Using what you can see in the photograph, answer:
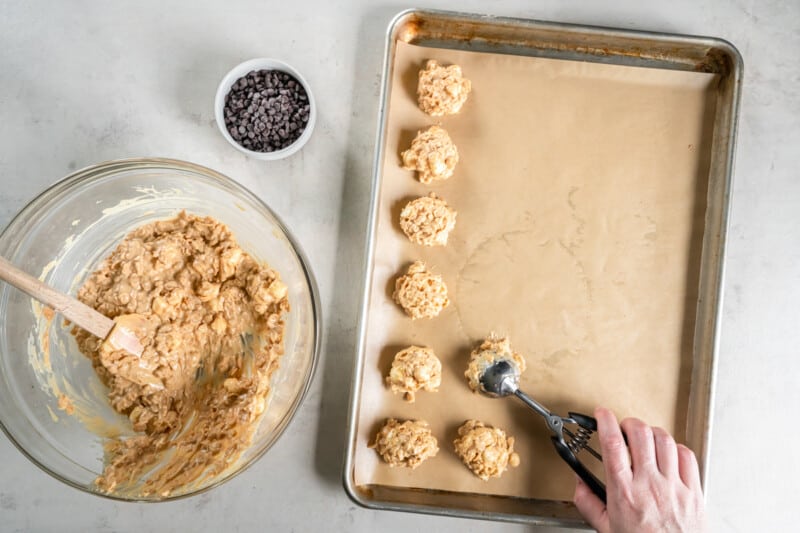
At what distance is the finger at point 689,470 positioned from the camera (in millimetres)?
2059

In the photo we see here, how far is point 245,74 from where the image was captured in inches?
87.4

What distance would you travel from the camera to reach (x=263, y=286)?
2021 millimetres

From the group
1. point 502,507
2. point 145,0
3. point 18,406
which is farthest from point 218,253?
point 502,507

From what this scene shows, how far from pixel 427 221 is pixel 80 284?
125 cm

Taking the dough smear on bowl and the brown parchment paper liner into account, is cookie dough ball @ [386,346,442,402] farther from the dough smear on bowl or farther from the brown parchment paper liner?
the dough smear on bowl

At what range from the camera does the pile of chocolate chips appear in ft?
7.14

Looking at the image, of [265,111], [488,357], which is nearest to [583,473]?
[488,357]

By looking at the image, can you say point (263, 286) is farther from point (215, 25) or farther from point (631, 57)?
point (631, 57)

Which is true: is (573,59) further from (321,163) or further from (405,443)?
(405,443)

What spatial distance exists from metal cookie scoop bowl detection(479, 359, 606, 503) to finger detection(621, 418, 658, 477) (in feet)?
0.37

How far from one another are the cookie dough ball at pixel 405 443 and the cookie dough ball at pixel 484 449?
0.11 metres

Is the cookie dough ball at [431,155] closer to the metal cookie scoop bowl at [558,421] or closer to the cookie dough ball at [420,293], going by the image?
the cookie dough ball at [420,293]

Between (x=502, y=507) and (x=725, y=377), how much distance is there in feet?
3.29

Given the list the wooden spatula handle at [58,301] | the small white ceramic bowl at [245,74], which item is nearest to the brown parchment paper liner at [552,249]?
the small white ceramic bowl at [245,74]
